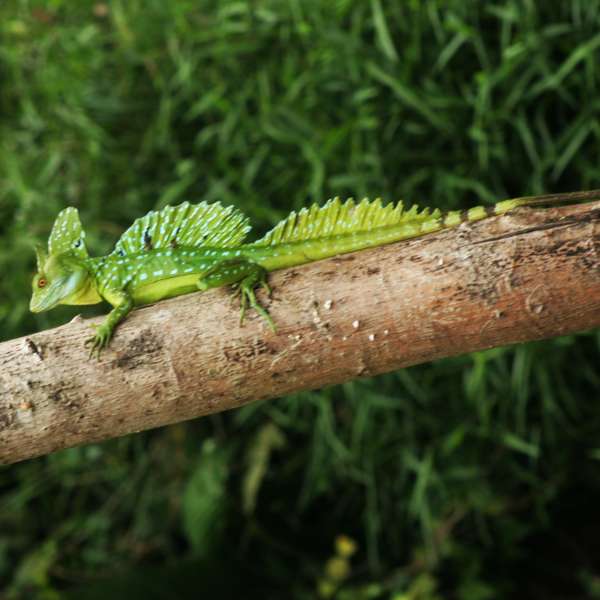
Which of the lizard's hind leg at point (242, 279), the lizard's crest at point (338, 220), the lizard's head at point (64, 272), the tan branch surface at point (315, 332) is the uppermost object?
the lizard's head at point (64, 272)

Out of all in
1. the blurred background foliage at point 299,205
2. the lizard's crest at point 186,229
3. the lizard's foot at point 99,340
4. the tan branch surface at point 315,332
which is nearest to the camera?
the tan branch surface at point 315,332

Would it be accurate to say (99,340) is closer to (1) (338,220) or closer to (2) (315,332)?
(2) (315,332)

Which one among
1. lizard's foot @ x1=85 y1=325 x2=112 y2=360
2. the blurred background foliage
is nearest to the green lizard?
lizard's foot @ x1=85 y1=325 x2=112 y2=360

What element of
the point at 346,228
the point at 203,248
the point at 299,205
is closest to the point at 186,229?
the point at 203,248

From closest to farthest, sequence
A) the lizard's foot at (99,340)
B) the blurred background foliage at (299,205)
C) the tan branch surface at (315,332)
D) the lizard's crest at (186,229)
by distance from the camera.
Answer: the tan branch surface at (315,332) < the lizard's foot at (99,340) < the lizard's crest at (186,229) < the blurred background foliage at (299,205)

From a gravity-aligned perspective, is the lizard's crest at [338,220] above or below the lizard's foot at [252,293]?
above

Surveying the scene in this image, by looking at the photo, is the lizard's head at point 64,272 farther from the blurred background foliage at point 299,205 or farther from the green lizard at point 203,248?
the blurred background foliage at point 299,205

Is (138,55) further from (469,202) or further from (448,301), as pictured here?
(448,301)

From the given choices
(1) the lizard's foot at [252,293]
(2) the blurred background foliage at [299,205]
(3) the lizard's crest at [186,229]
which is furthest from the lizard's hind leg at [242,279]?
(2) the blurred background foliage at [299,205]

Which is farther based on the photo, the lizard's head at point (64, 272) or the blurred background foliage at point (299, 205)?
the blurred background foliage at point (299, 205)

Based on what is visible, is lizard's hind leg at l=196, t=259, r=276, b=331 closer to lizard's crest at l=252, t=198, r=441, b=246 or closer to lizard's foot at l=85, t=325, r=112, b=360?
lizard's crest at l=252, t=198, r=441, b=246
